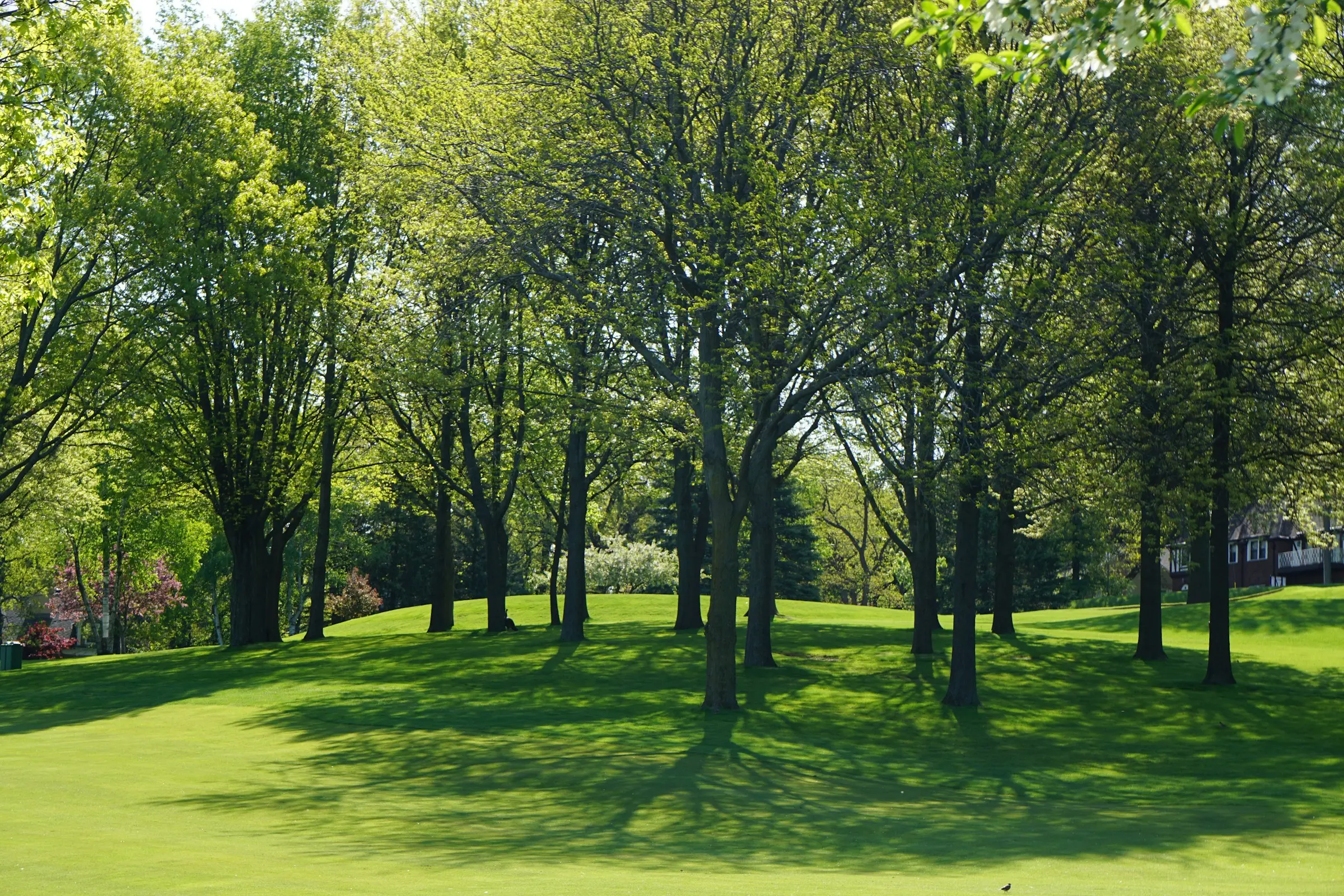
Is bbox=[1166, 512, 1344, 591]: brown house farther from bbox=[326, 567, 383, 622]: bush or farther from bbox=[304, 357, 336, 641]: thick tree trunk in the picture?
bbox=[326, 567, 383, 622]: bush

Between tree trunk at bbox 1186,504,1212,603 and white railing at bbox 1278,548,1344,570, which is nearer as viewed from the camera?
tree trunk at bbox 1186,504,1212,603

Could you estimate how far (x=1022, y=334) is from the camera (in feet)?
79.1

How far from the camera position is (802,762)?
20.8 metres

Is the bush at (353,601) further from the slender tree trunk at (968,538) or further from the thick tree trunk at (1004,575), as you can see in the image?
the slender tree trunk at (968,538)

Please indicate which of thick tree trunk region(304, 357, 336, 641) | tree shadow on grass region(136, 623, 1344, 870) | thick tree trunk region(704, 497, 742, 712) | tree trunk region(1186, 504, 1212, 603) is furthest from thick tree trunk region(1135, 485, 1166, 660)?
thick tree trunk region(304, 357, 336, 641)

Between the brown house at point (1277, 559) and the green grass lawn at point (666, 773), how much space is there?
3020 centimetres

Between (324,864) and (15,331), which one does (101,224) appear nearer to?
(15,331)

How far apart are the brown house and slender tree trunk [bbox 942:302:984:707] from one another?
38.3 meters

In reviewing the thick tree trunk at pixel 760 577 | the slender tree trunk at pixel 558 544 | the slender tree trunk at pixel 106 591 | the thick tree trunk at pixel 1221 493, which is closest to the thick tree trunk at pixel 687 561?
the slender tree trunk at pixel 558 544

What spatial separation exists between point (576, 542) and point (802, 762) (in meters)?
17.4

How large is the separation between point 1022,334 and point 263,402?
25875mm

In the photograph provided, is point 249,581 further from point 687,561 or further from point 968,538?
point 968,538

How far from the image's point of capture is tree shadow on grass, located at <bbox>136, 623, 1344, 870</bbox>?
1427 cm

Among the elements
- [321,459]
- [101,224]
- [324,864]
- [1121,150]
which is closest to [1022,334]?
[1121,150]
